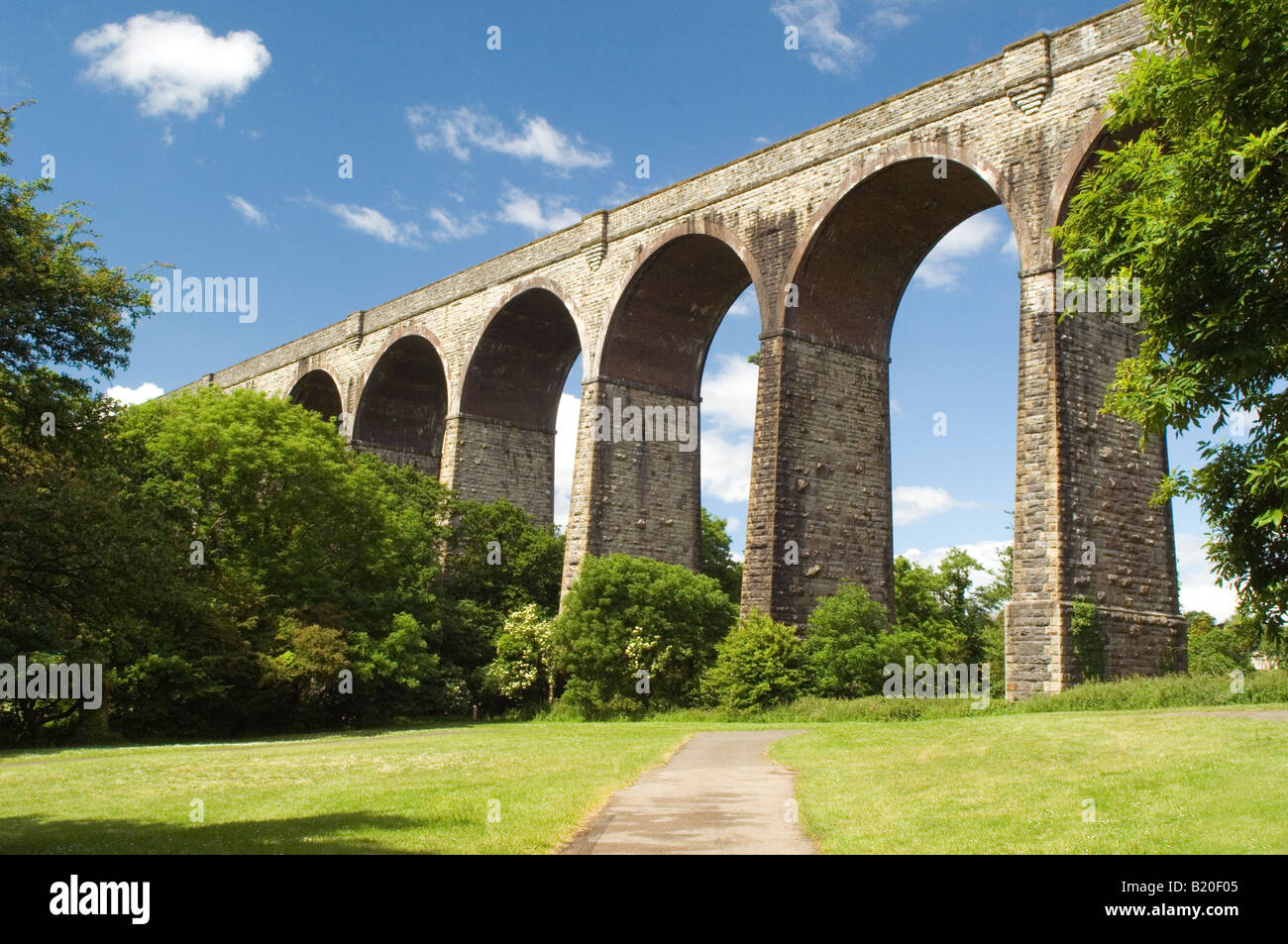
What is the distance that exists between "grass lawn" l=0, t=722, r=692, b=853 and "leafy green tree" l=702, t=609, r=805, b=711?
9.64 feet

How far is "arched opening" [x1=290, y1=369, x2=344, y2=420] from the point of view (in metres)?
46.6

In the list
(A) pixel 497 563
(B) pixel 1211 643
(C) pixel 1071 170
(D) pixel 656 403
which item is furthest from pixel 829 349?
(B) pixel 1211 643

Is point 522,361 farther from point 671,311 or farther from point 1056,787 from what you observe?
point 1056,787

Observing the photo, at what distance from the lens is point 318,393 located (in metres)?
48.9

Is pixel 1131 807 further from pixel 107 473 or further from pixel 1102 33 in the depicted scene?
pixel 1102 33

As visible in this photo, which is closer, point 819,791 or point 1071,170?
point 819,791

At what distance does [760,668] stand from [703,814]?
14235mm

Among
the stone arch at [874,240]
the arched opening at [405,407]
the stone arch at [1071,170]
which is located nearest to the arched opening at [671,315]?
the stone arch at [874,240]

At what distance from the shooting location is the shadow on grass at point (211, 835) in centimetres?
866

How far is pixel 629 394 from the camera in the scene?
31.8m

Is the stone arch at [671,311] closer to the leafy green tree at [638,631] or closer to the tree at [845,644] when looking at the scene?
the leafy green tree at [638,631]

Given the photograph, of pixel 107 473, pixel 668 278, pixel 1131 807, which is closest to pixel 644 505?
pixel 668 278

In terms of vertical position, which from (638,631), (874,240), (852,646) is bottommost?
(852,646)
